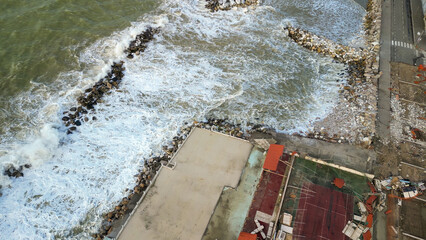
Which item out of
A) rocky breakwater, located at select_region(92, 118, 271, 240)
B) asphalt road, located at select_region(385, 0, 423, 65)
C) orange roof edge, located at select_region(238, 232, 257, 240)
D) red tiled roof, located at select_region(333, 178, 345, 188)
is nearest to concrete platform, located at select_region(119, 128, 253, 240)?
rocky breakwater, located at select_region(92, 118, 271, 240)

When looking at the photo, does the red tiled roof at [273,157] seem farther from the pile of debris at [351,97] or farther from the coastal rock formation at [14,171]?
the coastal rock formation at [14,171]

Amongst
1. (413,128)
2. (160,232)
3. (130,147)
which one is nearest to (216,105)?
(130,147)

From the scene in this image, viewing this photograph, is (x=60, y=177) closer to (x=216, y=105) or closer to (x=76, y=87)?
(x=76, y=87)

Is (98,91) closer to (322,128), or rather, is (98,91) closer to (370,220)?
(322,128)

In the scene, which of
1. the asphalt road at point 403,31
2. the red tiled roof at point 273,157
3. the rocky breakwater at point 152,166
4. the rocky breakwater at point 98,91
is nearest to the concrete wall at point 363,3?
the asphalt road at point 403,31

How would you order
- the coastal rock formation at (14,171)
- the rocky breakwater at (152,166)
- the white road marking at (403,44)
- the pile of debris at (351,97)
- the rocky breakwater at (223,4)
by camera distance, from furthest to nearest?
1. the rocky breakwater at (223,4)
2. the white road marking at (403,44)
3. the pile of debris at (351,97)
4. the coastal rock formation at (14,171)
5. the rocky breakwater at (152,166)

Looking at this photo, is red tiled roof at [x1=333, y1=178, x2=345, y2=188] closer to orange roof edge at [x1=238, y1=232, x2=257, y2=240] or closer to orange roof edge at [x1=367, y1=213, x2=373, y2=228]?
A: orange roof edge at [x1=367, y1=213, x2=373, y2=228]
